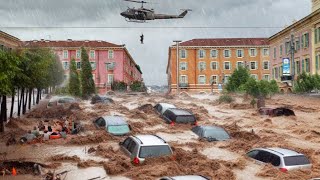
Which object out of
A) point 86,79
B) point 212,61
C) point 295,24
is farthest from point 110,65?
point 295,24

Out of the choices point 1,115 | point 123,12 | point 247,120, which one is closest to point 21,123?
point 1,115

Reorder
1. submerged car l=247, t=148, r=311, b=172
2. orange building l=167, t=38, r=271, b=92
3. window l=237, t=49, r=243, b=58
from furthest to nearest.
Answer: window l=237, t=49, r=243, b=58 → orange building l=167, t=38, r=271, b=92 → submerged car l=247, t=148, r=311, b=172

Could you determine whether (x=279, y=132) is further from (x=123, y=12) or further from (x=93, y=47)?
(x=93, y=47)

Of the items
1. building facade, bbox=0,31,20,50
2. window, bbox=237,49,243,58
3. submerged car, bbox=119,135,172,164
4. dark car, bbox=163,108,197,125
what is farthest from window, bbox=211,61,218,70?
submerged car, bbox=119,135,172,164

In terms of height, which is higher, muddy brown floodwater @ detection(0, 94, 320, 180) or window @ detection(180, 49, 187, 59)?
window @ detection(180, 49, 187, 59)

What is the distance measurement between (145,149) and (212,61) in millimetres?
83542

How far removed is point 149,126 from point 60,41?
7958cm

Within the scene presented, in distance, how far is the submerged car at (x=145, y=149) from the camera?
15195 millimetres

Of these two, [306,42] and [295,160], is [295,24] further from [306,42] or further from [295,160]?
[295,160]

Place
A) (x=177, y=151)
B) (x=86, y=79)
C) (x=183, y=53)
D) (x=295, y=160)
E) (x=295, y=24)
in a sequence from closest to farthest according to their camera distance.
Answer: (x=295, y=160)
(x=177, y=151)
(x=295, y=24)
(x=86, y=79)
(x=183, y=53)

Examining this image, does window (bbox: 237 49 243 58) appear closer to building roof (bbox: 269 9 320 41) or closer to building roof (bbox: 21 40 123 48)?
building roof (bbox: 269 9 320 41)

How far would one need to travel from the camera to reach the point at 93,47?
97.6m

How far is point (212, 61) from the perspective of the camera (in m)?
97.4

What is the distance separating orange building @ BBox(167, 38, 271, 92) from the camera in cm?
9638
